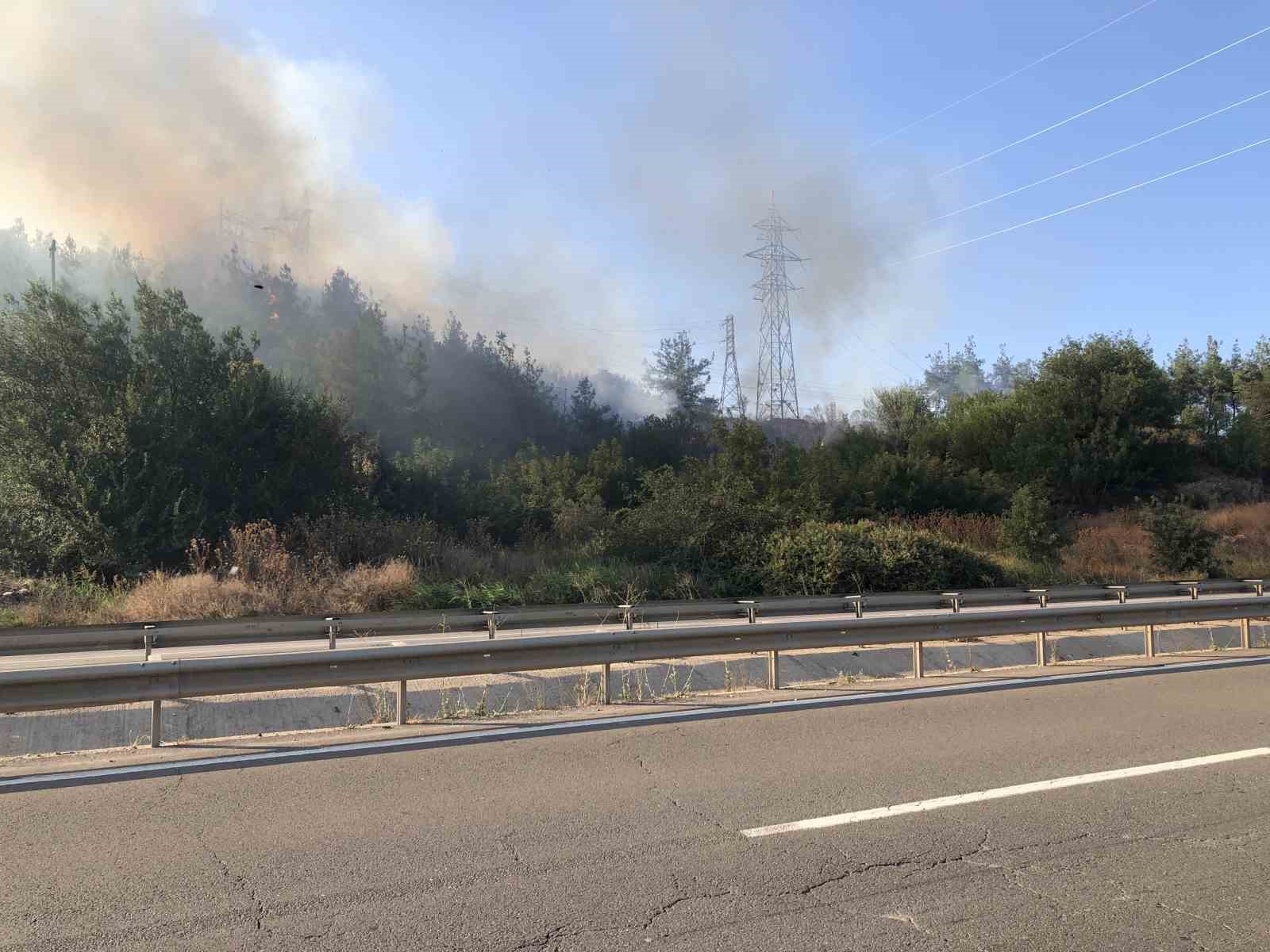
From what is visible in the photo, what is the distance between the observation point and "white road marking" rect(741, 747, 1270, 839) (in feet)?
17.2

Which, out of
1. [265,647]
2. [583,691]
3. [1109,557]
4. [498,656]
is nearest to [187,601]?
[265,647]

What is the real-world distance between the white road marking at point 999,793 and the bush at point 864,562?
50.1ft

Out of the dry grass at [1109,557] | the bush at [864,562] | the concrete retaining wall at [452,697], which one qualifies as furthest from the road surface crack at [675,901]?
the dry grass at [1109,557]

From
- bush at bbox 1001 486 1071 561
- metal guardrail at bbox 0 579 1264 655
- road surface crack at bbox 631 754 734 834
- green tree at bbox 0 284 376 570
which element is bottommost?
road surface crack at bbox 631 754 734 834

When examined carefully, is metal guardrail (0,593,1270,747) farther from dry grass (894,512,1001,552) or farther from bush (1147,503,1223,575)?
dry grass (894,512,1001,552)

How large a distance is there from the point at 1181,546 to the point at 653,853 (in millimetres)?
27794

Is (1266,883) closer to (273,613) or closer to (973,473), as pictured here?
(273,613)

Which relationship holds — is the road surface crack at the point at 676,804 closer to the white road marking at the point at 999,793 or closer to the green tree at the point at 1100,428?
the white road marking at the point at 999,793

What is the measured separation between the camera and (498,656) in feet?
27.4

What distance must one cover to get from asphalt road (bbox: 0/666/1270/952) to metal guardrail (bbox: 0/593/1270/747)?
1.10 m

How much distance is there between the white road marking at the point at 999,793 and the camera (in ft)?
17.2

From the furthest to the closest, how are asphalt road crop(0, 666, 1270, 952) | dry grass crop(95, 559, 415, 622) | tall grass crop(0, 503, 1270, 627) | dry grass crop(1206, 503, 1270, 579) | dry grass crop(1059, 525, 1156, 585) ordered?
1. dry grass crop(1206, 503, 1270, 579)
2. dry grass crop(1059, 525, 1156, 585)
3. tall grass crop(0, 503, 1270, 627)
4. dry grass crop(95, 559, 415, 622)
5. asphalt road crop(0, 666, 1270, 952)

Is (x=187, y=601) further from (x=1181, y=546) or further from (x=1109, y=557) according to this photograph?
(x=1181, y=546)

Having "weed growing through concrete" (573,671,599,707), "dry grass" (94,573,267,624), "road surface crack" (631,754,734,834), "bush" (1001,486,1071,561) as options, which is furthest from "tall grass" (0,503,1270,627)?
"road surface crack" (631,754,734,834)
